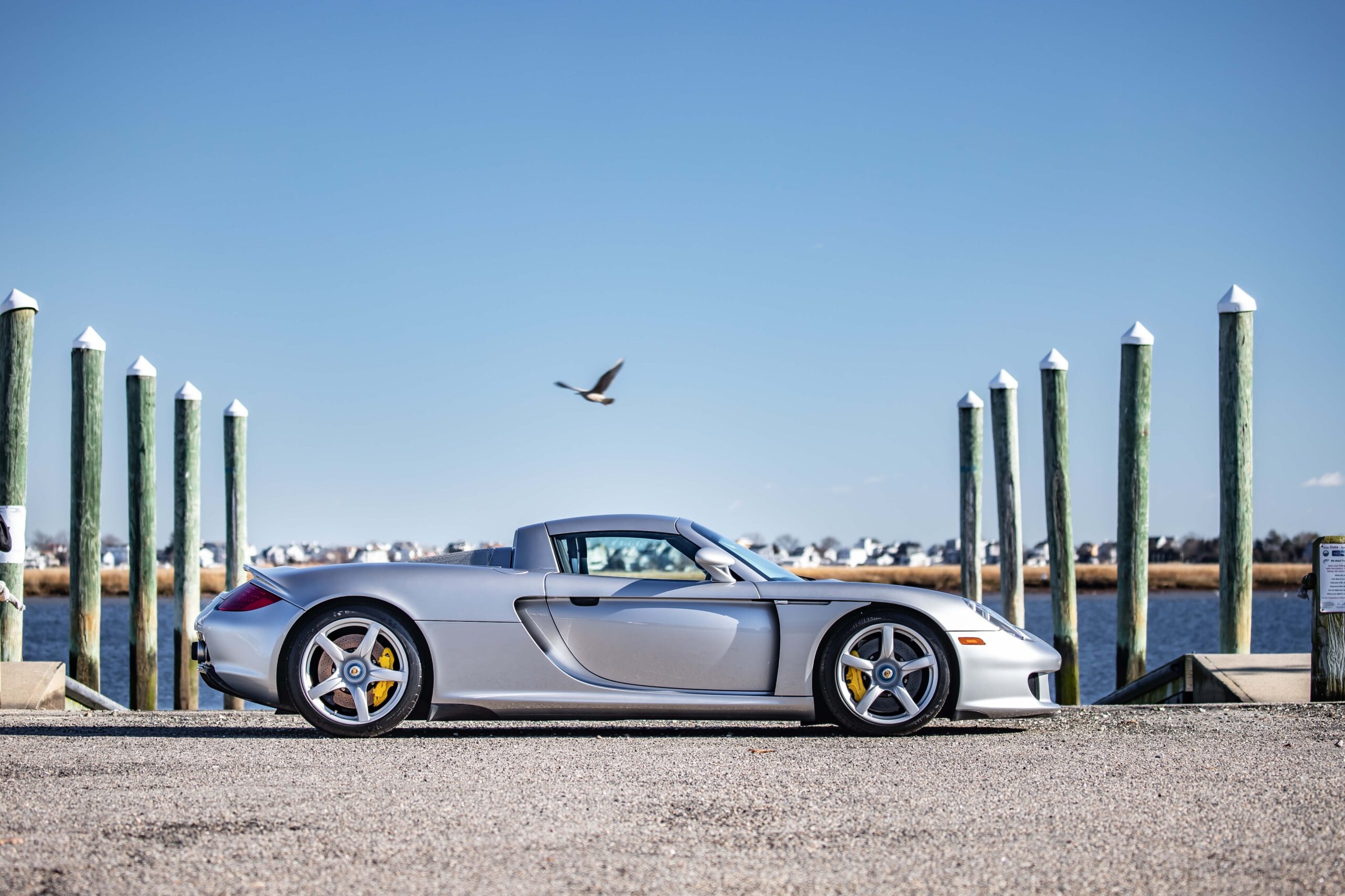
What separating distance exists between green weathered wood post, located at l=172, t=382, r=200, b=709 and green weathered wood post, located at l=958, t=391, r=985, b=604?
8.25m

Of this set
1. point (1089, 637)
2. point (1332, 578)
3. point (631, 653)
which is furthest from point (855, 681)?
point (1089, 637)

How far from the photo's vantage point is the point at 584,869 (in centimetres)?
350

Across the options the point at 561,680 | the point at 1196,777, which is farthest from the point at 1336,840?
the point at 561,680

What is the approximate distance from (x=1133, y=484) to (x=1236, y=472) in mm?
1362

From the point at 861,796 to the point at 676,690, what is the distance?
1.94 metres

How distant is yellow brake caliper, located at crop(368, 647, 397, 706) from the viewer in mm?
6430

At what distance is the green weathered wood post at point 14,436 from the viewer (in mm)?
9648

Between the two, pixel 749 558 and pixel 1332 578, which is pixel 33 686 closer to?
pixel 749 558

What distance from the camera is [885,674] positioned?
6402 mm

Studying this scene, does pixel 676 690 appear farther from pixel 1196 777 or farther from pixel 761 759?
pixel 1196 777

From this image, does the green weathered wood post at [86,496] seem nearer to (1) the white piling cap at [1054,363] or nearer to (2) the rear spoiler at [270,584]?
(2) the rear spoiler at [270,584]

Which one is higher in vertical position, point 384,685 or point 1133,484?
point 1133,484

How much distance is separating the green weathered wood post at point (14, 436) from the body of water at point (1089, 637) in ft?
9.36

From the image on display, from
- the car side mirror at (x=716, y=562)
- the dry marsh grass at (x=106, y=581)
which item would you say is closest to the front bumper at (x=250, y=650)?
the car side mirror at (x=716, y=562)
